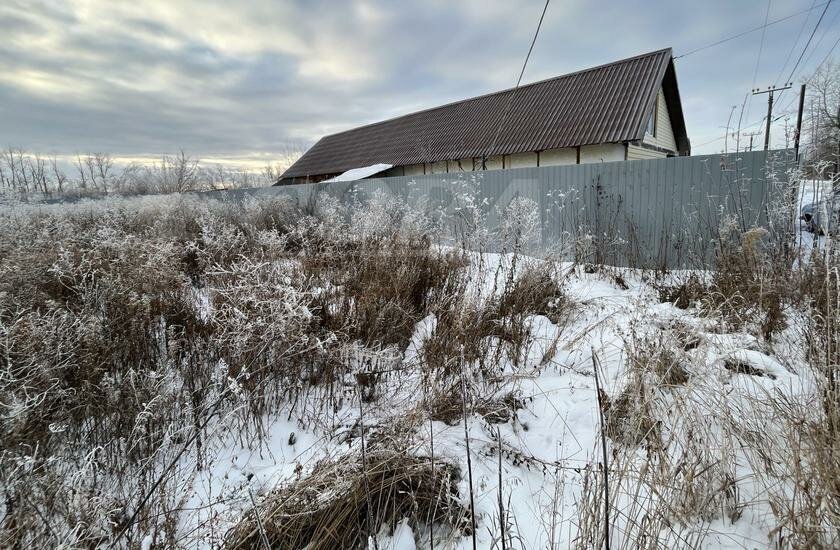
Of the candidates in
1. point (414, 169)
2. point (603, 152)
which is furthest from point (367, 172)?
point (603, 152)

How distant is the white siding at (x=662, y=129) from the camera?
42.7ft

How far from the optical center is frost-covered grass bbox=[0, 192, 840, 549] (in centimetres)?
148

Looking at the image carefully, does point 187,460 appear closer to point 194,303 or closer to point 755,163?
point 194,303

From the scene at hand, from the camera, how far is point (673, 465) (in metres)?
1.68

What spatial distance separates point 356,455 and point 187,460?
3.45 feet

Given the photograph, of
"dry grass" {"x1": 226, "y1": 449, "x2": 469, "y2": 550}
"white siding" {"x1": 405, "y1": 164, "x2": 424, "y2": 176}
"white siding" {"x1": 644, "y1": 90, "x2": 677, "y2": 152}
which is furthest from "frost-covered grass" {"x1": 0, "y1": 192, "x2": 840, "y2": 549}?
"white siding" {"x1": 405, "y1": 164, "x2": 424, "y2": 176}

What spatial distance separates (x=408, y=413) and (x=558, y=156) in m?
12.5

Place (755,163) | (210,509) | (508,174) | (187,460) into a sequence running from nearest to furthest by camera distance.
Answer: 1. (210,509)
2. (187,460)
3. (755,163)
4. (508,174)

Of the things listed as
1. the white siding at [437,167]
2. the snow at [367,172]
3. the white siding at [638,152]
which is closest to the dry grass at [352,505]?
the white siding at [638,152]

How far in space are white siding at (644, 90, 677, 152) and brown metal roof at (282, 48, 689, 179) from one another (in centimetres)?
40

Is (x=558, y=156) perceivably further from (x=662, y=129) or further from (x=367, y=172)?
(x=367, y=172)

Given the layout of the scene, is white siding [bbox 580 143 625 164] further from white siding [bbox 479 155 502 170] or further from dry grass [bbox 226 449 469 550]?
dry grass [bbox 226 449 469 550]

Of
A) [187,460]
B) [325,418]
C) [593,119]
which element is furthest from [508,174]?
[187,460]

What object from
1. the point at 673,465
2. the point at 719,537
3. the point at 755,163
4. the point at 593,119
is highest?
the point at 593,119
